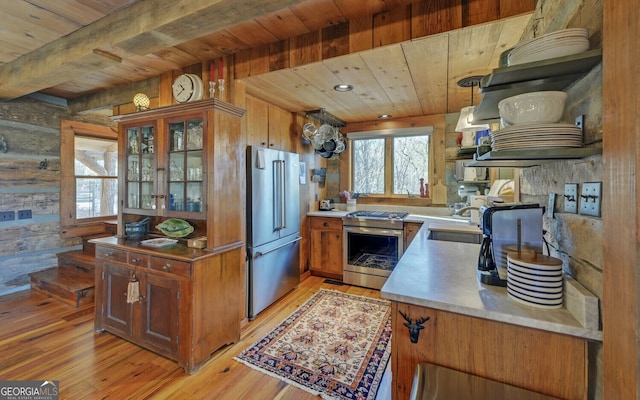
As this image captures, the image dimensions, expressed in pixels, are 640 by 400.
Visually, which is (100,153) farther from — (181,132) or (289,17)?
(289,17)

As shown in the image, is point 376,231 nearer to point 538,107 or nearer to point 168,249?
point 168,249

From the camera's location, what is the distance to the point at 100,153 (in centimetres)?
408

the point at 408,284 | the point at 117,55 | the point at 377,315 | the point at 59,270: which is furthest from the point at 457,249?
the point at 59,270

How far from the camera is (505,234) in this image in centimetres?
123

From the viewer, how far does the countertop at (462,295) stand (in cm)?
91

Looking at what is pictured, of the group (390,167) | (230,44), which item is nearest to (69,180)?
(230,44)

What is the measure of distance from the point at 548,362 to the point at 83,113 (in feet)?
16.3

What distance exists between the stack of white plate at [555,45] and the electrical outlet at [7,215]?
192 inches

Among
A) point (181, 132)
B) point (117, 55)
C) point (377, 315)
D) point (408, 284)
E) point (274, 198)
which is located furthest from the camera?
point (274, 198)

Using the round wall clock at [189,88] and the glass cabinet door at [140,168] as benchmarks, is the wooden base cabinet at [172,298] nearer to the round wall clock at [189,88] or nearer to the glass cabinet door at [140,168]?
the glass cabinet door at [140,168]

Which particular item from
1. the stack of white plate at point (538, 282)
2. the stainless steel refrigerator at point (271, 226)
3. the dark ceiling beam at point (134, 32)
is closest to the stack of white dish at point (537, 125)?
the stack of white plate at point (538, 282)

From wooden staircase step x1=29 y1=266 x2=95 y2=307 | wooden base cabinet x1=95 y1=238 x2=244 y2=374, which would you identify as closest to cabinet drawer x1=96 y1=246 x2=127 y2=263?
wooden base cabinet x1=95 y1=238 x2=244 y2=374

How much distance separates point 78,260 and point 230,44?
10.4ft

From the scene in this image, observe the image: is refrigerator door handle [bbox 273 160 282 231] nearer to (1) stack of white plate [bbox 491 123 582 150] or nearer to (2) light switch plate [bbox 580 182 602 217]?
(1) stack of white plate [bbox 491 123 582 150]
